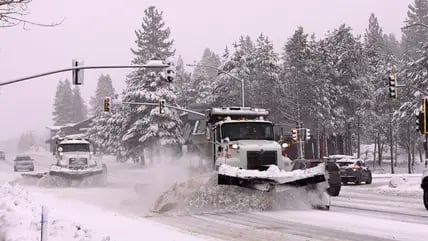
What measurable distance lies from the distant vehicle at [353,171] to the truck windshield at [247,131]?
15.6 m

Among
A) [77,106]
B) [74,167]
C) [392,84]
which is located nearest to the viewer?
[392,84]

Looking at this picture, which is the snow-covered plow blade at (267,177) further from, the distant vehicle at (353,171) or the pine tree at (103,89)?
the pine tree at (103,89)

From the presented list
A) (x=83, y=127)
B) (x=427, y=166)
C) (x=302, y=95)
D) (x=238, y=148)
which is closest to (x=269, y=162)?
(x=238, y=148)

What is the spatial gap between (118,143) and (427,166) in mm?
52251

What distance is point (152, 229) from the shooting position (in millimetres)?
11328

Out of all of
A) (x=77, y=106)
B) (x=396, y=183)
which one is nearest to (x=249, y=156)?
(x=396, y=183)

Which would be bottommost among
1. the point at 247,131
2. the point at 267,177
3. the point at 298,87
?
the point at 267,177

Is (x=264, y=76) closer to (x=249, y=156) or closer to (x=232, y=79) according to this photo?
(x=232, y=79)

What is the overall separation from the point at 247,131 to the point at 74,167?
1604cm

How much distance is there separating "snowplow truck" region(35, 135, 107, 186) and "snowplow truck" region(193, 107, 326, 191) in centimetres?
1284

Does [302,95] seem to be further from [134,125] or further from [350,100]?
[134,125]

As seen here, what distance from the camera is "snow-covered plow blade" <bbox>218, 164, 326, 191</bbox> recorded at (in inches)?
587

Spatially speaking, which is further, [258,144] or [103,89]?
[103,89]

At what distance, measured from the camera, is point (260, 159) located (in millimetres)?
16469
